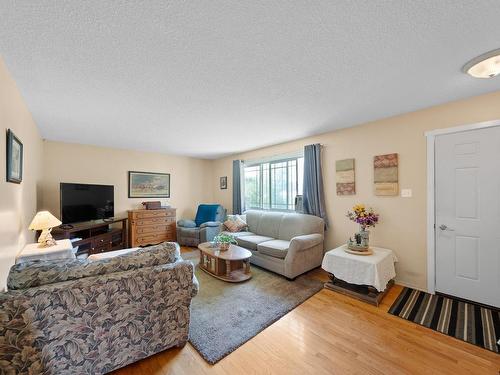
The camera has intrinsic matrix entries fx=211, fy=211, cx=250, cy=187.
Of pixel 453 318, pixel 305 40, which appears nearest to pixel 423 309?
pixel 453 318

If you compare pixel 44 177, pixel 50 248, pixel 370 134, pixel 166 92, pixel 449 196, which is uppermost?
pixel 166 92

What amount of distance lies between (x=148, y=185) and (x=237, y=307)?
13.4ft

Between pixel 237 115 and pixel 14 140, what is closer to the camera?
pixel 14 140

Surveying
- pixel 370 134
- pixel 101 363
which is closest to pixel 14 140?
pixel 101 363

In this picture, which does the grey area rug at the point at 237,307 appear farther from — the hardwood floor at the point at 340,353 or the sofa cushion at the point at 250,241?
the sofa cushion at the point at 250,241

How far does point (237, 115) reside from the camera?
287 cm

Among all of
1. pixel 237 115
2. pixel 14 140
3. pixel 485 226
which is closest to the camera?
pixel 14 140

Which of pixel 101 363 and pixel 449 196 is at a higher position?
pixel 449 196

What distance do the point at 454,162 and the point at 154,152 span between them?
5.71 metres

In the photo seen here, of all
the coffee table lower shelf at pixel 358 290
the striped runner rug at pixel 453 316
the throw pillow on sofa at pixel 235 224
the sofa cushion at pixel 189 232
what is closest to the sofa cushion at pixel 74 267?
the coffee table lower shelf at pixel 358 290

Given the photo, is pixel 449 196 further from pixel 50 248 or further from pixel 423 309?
pixel 50 248

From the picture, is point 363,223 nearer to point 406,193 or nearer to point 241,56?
point 406,193

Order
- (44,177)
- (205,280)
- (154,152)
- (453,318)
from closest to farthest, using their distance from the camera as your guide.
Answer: (453,318) → (205,280) → (44,177) → (154,152)

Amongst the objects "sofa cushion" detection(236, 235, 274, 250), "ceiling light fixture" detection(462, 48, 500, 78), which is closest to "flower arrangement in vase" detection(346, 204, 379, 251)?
"sofa cushion" detection(236, 235, 274, 250)
